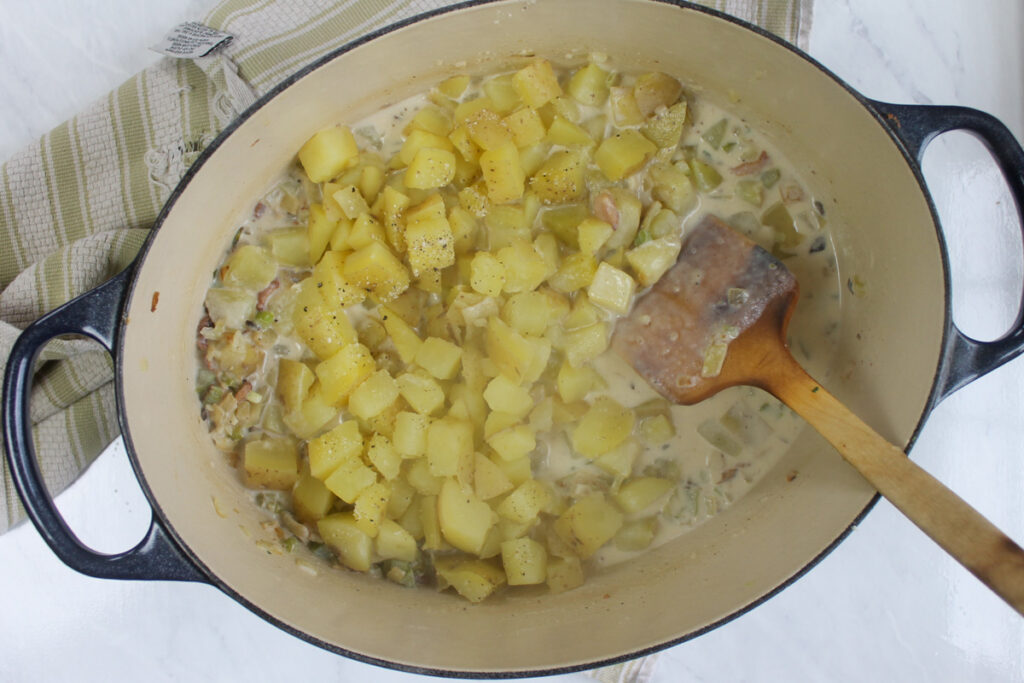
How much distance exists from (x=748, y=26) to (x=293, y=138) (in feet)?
3.07

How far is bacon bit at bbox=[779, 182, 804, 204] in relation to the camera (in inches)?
70.6

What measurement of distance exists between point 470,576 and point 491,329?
0.53 meters

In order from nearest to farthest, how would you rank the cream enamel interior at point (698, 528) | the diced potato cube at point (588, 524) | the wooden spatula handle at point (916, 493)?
the wooden spatula handle at point (916, 493), the cream enamel interior at point (698, 528), the diced potato cube at point (588, 524)

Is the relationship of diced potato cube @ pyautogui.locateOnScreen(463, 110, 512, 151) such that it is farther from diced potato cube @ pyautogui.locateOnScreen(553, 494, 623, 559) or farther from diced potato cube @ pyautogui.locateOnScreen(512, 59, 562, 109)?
diced potato cube @ pyautogui.locateOnScreen(553, 494, 623, 559)

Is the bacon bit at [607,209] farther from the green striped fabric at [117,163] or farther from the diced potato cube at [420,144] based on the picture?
the green striped fabric at [117,163]

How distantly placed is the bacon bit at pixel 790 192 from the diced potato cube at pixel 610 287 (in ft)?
1.41

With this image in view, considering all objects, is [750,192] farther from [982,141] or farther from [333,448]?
[333,448]

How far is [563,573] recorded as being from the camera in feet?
5.70

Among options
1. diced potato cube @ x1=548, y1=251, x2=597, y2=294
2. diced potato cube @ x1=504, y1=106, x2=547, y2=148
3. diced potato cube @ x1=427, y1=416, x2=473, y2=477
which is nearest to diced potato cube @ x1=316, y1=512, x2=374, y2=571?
diced potato cube @ x1=427, y1=416, x2=473, y2=477

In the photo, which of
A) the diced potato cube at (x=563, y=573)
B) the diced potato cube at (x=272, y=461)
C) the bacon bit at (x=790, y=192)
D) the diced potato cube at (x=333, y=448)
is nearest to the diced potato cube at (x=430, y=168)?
the diced potato cube at (x=333, y=448)

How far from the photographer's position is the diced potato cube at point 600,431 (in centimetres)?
167

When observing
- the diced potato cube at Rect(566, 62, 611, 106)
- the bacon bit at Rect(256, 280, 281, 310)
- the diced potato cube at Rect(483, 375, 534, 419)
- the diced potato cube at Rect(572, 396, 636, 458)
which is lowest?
the diced potato cube at Rect(572, 396, 636, 458)

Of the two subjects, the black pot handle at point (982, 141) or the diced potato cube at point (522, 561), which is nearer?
the black pot handle at point (982, 141)

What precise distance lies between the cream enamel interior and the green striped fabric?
153 millimetres
